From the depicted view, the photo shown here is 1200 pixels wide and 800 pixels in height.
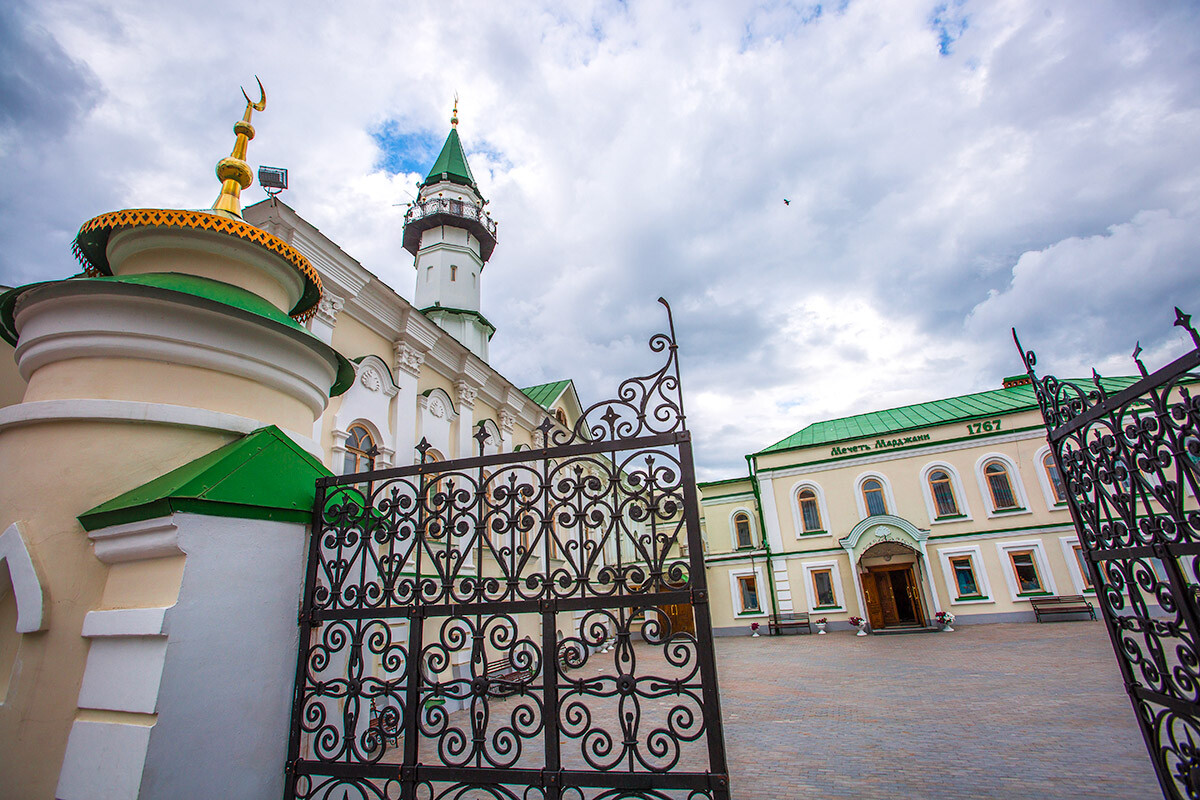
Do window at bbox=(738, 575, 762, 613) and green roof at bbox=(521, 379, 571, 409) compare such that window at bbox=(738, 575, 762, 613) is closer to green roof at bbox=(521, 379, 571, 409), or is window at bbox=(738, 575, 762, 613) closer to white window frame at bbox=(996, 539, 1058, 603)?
white window frame at bbox=(996, 539, 1058, 603)

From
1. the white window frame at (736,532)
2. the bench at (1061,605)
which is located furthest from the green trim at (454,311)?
the bench at (1061,605)

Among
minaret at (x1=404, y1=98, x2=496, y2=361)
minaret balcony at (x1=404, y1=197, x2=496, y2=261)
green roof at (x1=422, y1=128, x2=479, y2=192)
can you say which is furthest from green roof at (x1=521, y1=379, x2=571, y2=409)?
green roof at (x1=422, y1=128, x2=479, y2=192)

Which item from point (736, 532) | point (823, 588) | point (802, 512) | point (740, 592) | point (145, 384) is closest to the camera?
point (145, 384)

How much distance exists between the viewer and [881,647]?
1467cm

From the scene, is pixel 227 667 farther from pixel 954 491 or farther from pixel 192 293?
pixel 954 491

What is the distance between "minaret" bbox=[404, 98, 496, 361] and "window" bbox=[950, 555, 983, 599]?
17259mm

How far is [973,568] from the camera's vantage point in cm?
1853

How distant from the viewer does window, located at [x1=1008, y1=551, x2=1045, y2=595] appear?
17656 mm

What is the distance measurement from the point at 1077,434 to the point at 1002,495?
19.4 metres

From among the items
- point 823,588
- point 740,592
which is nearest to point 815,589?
point 823,588

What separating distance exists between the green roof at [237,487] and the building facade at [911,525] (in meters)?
19.8

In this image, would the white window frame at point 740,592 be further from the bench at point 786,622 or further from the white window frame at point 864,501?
the white window frame at point 864,501

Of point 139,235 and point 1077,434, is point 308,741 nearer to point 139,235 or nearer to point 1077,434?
point 139,235

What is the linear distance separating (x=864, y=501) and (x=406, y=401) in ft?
56.4
